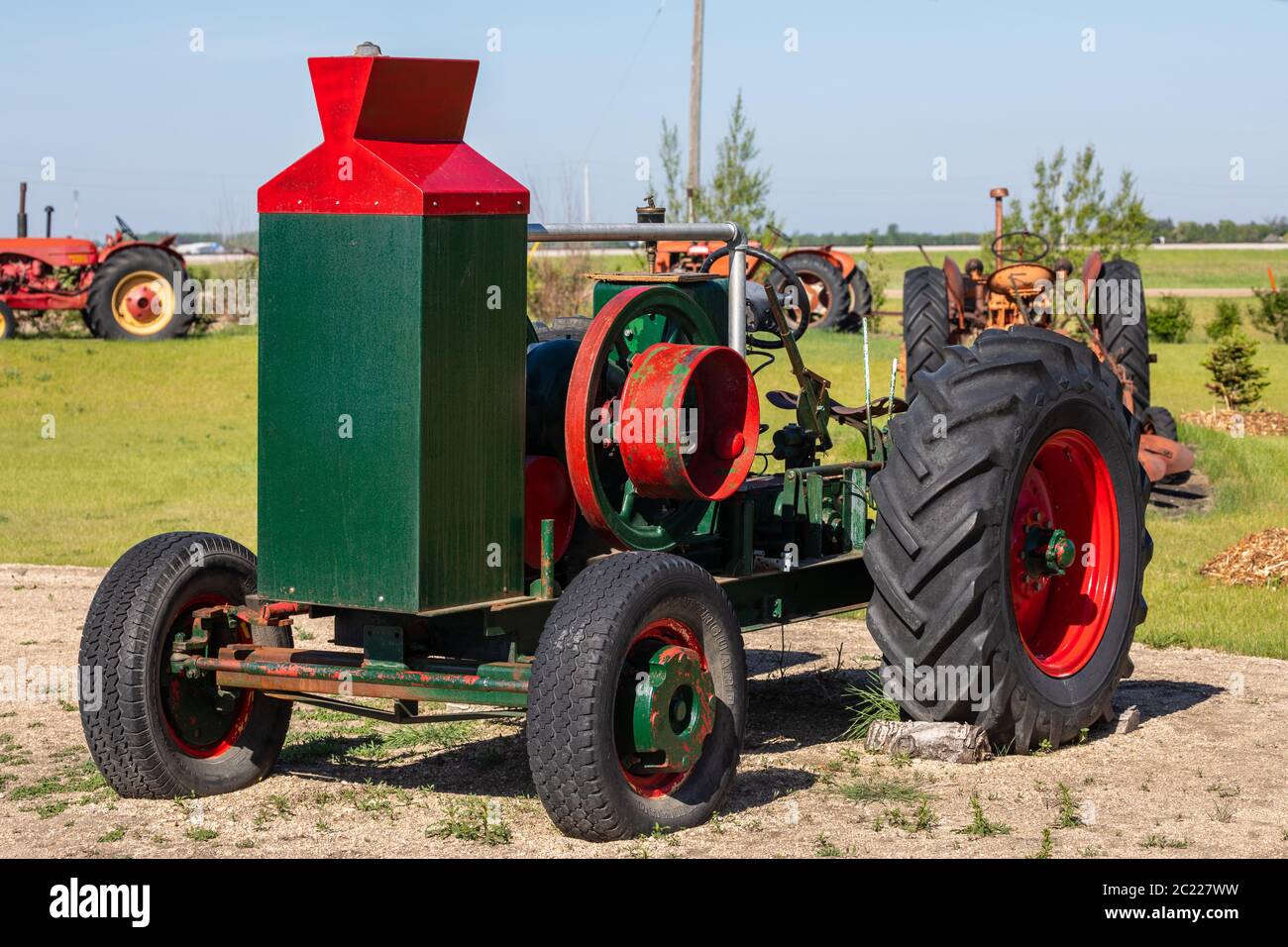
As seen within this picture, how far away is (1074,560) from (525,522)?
106 inches

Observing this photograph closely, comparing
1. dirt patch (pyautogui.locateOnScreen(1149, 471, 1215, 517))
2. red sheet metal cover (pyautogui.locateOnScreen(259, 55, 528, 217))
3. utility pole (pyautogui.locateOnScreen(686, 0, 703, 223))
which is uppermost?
utility pole (pyautogui.locateOnScreen(686, 0, 703, 223))

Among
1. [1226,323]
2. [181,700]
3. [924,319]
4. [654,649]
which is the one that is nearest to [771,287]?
[654,649]

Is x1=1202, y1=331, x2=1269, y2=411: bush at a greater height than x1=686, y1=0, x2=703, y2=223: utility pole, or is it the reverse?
x1=686, y1=0, x2=703, y2=223: utility pole

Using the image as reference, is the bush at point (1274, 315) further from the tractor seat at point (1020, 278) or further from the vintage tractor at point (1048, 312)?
the tractor seat at point (1020, 278)

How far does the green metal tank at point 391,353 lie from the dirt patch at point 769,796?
846mm

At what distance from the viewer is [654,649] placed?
5.86 metres

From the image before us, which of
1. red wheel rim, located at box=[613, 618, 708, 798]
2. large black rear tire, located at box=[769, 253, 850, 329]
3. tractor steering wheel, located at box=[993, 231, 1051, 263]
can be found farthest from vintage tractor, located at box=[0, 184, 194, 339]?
red wheel rim, located at box=[613, 618, 708, 798]

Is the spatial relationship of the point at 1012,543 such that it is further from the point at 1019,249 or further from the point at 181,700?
the point at 1019,249

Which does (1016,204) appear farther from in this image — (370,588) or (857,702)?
(370,588)

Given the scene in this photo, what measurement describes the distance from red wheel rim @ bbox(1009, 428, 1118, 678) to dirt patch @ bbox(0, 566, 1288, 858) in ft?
1.49

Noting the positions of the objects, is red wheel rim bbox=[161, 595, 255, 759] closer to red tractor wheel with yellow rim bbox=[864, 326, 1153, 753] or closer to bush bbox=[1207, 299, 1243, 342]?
red tractor wheel with yellow rim bbox=[864, 326, 1153, 753]

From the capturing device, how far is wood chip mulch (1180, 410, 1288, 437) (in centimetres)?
1939

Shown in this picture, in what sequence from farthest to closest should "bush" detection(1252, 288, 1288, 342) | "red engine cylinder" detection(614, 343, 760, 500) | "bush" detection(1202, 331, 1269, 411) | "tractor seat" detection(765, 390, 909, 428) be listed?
"bush" detection(1252, 288, 1288, 342) < "bush" detection(1202, 331, 1269, 411) < "tractor seat" detection(765, 390, 909, 428) < "red engine cylinder" detection(614, 343, 760, 500)

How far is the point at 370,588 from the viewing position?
568 cm
